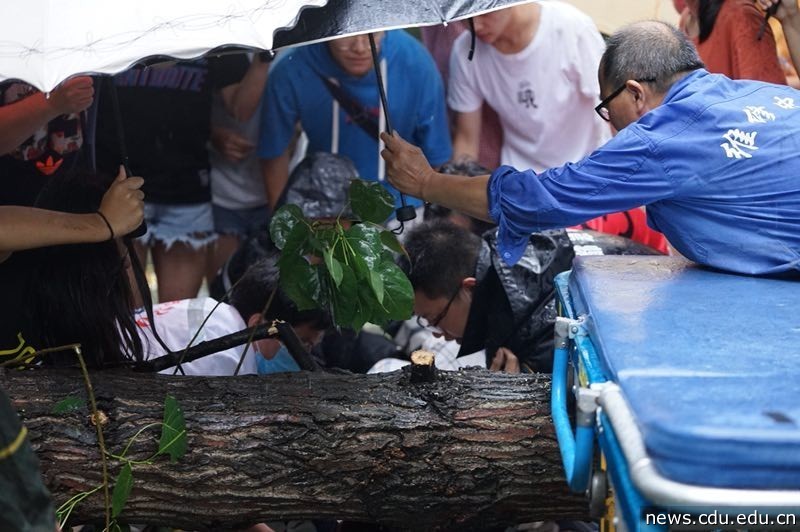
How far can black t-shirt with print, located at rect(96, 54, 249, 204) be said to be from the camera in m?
5.02

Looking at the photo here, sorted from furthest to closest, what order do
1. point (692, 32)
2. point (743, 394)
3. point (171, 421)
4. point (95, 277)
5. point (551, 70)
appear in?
point (551, 70)
point (692, 32)
point (95, 277)
point (171, 421)
point (743, 394)

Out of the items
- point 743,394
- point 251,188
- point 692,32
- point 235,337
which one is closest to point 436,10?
point 235,337

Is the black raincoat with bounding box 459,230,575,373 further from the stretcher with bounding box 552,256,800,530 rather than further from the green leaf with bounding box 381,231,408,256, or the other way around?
the stretcher with bounding box 552,256,800,530

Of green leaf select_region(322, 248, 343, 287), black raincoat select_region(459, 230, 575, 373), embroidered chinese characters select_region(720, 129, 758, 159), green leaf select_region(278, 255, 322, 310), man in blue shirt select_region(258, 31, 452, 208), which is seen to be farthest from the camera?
man in blue shirt select_region(258, 31, 452, 208)

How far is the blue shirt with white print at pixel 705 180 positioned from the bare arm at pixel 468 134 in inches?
91.3

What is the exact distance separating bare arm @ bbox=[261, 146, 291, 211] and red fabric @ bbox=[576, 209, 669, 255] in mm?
1539

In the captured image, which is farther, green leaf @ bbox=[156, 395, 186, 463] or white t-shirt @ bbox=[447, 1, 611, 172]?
white t-shirt @ bbox=[447, 1, 611, 172]

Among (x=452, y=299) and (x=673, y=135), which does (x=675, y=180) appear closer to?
(x=673, y=135)

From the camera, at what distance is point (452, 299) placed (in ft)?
12.8

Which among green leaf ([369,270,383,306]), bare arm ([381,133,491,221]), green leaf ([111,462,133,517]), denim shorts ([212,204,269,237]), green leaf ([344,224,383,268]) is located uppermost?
bare arm ([381,133,491,221])

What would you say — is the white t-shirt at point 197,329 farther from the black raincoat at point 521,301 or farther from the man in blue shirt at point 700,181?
the man in blue shirt at point 700,181

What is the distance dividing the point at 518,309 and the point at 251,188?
2.16 meters

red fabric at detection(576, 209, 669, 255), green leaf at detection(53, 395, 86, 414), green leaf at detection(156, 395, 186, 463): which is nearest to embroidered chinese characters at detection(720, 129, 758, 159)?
green leaf at detection(156, 395, 186, 463)

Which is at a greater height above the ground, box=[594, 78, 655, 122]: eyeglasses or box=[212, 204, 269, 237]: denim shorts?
box=[594, 78, 655, 122]: eyeglasses
